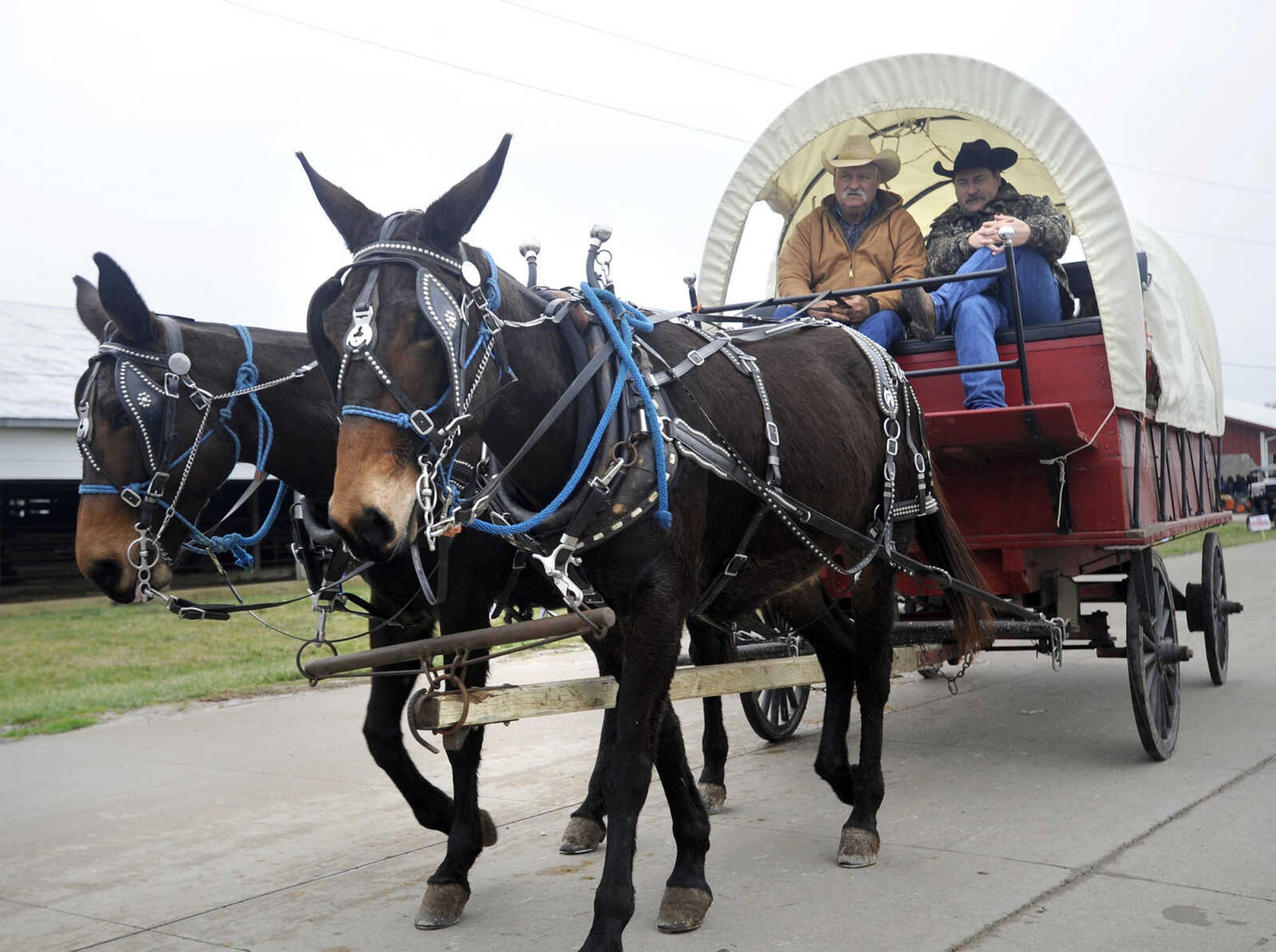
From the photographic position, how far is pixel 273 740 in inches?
285

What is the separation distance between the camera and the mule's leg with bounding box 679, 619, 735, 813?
5.19 m

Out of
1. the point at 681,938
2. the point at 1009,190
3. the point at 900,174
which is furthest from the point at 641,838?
the point at 900,174

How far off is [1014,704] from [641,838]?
358 cm

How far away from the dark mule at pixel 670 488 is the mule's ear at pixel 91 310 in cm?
146

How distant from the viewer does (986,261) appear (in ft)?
20.3

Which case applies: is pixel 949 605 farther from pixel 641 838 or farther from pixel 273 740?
pixel 273 740

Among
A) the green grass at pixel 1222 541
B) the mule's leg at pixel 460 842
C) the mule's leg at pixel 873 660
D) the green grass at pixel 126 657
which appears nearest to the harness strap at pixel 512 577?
the mule's leg at pixel 460 842

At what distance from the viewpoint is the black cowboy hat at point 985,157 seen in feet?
21.6

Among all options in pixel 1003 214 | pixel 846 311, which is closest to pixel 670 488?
pixel 846 311

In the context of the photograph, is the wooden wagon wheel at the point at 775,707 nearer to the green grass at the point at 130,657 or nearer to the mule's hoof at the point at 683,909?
the green grass at the point at 130,657

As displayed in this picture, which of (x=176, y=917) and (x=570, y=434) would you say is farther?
(x=176, y=917)

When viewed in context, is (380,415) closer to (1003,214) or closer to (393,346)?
(393,346)

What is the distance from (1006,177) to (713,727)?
154 inches

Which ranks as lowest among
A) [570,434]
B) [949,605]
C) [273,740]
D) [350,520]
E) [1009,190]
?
[273,740]
